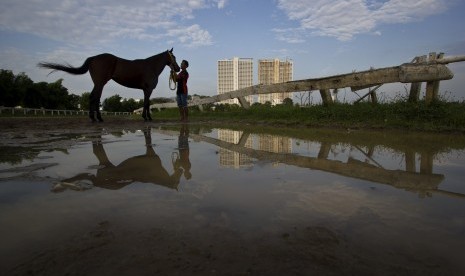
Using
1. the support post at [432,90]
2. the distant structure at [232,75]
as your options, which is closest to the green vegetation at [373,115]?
the support post at [432,90]

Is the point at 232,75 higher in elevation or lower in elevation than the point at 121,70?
higher

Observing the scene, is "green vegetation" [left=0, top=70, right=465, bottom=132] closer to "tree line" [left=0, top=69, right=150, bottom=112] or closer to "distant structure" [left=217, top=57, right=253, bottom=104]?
"tree line" [left=0, top=69, right=150, bottom=112]

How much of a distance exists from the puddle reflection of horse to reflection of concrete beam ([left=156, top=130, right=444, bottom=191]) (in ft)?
3.06

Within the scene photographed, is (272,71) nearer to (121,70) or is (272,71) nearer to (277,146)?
(121,70)

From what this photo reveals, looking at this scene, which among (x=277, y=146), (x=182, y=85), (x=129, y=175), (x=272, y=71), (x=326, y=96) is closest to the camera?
(x=129, y=175)

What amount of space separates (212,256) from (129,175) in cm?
129

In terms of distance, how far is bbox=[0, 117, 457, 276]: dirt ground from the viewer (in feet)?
3.22

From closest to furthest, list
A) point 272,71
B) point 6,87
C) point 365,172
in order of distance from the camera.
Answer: point 365,172
point 6,87
point 272,71

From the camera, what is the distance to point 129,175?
2.16m

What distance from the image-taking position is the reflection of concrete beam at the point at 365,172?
202 centimetres

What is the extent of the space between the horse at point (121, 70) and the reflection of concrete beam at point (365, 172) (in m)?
7.08

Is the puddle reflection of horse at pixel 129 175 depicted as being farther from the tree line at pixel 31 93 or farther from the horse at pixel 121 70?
the tree line at pixel 31 93

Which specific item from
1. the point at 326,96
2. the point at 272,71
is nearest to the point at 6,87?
the point at 326,96

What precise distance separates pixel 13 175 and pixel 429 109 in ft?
19.4
